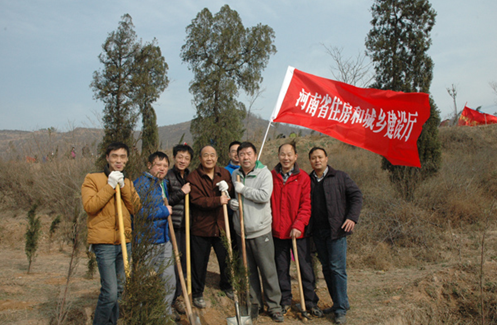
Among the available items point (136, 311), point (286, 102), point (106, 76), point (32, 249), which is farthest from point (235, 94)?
point (136, 311)

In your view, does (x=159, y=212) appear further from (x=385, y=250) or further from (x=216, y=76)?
(x=216, y=76)

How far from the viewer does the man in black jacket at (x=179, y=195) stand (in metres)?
→ 4.02

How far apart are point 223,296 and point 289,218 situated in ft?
4.74

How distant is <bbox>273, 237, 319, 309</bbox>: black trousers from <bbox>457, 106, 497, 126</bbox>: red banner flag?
849 inches

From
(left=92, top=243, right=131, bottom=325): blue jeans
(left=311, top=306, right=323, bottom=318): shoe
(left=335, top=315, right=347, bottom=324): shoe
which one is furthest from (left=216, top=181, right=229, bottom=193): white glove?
(left=335, top=315, right=347, bottom=324): shoe

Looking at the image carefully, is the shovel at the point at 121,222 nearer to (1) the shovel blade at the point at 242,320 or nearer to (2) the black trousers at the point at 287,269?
(1) the shovel blade at the point at 242,320

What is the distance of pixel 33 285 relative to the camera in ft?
17.8

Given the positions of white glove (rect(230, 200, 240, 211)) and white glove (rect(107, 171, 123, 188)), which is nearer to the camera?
white glove (rect(107, 171, 123, 188))

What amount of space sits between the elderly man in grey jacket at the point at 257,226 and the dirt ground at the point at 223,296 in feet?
0.92

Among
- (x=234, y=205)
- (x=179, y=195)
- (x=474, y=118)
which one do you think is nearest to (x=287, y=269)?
(x=234, y=205)

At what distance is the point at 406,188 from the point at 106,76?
1130 centimetres

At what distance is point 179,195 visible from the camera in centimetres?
400

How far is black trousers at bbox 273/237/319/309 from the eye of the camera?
4.15m

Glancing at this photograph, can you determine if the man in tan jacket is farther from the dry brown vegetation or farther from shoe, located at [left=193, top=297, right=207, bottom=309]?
shoe, located at [left=193, top=297, right=207, bottom=309]
